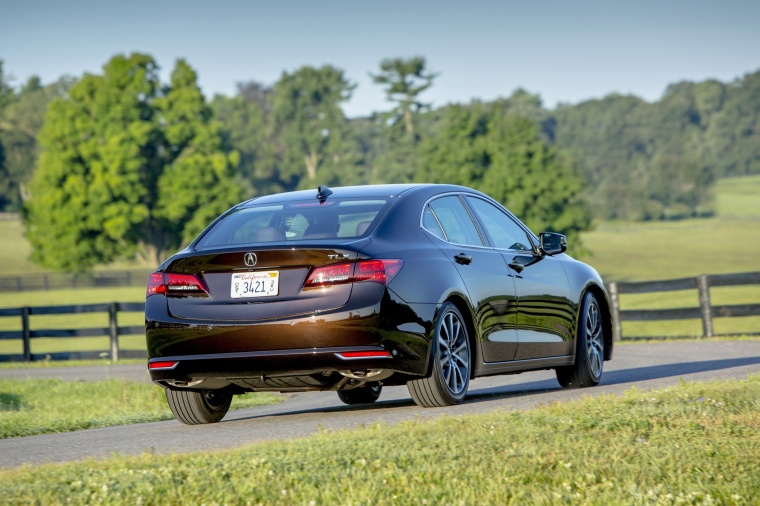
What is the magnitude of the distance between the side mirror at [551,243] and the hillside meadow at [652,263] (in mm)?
18726

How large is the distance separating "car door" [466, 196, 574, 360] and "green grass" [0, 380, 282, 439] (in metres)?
3.52

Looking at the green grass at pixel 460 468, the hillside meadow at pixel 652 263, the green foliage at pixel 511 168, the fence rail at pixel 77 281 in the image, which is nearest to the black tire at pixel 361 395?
the green grass at pixel 460 468

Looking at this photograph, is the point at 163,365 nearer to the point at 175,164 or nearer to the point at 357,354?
the point at 357,354

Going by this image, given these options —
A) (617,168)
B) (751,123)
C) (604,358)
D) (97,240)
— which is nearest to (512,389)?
(604,358)

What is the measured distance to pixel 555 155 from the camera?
71.4 m

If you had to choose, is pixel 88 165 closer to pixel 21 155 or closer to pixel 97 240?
pixel 97 240

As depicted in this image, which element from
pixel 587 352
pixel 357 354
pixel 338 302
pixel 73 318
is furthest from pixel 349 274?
pixel 73 318

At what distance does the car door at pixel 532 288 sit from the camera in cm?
1011

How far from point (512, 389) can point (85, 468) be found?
20.9ft

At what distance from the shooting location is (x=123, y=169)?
68875 mm

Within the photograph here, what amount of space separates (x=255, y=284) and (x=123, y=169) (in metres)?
62.2

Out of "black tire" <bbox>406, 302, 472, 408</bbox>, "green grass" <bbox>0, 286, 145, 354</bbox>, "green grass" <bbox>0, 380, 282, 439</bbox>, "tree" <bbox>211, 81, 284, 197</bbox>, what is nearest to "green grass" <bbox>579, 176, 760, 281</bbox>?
"green grass" <bbox>0, 286, 145, 354</bbox>

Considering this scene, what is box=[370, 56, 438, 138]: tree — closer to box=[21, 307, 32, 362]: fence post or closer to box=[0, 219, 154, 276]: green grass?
box=[0, 219, 154, 276]: green grass

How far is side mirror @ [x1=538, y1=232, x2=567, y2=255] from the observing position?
1065 cm
